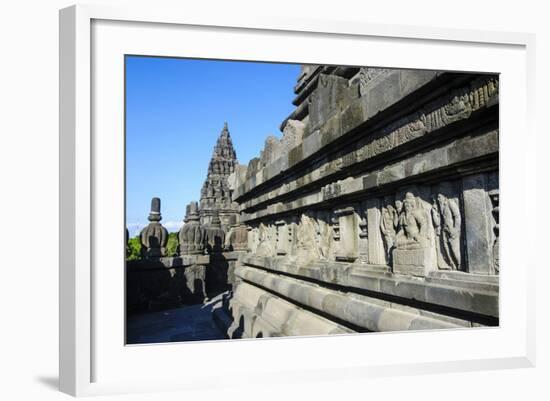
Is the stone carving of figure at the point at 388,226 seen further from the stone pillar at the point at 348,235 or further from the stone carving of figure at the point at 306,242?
the stone carving of figure at the point at 306,242

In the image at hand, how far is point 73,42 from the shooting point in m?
2.23

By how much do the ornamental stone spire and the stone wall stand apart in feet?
47.7

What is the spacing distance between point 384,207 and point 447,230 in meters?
0.59

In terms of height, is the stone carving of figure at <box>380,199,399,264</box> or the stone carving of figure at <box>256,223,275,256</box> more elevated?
the stone carving of figure at <box>380,199,399,264</box>

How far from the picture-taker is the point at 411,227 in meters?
2.64

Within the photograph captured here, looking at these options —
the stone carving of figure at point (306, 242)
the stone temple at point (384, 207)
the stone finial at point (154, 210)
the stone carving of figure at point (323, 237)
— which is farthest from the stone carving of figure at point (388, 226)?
the stone finial at point (154, 210)

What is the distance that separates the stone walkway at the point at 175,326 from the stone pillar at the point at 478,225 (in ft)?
13.7

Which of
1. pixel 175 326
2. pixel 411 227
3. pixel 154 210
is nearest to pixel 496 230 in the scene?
pixel 411 227

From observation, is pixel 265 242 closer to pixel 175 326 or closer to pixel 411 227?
pixel 175 326

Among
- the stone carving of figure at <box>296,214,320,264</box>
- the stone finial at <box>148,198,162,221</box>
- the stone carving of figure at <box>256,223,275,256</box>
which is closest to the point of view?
the stone carving of figure at <box>296,214,320,264</box>

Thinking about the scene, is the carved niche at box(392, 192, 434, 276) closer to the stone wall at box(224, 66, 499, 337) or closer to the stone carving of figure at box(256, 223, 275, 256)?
the stone wall at box(224, 66, 499, 337)

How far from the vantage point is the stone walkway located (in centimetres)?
587

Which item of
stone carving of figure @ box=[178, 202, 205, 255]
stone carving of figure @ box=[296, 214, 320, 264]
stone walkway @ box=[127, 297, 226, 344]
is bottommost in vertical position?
stone walkway @ box=[127, 297, 226, 344]

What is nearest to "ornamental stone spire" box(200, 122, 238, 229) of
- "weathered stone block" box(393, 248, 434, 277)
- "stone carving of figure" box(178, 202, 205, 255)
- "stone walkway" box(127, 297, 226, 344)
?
"stone carving of figure" box(178, 202, 205, 255)
